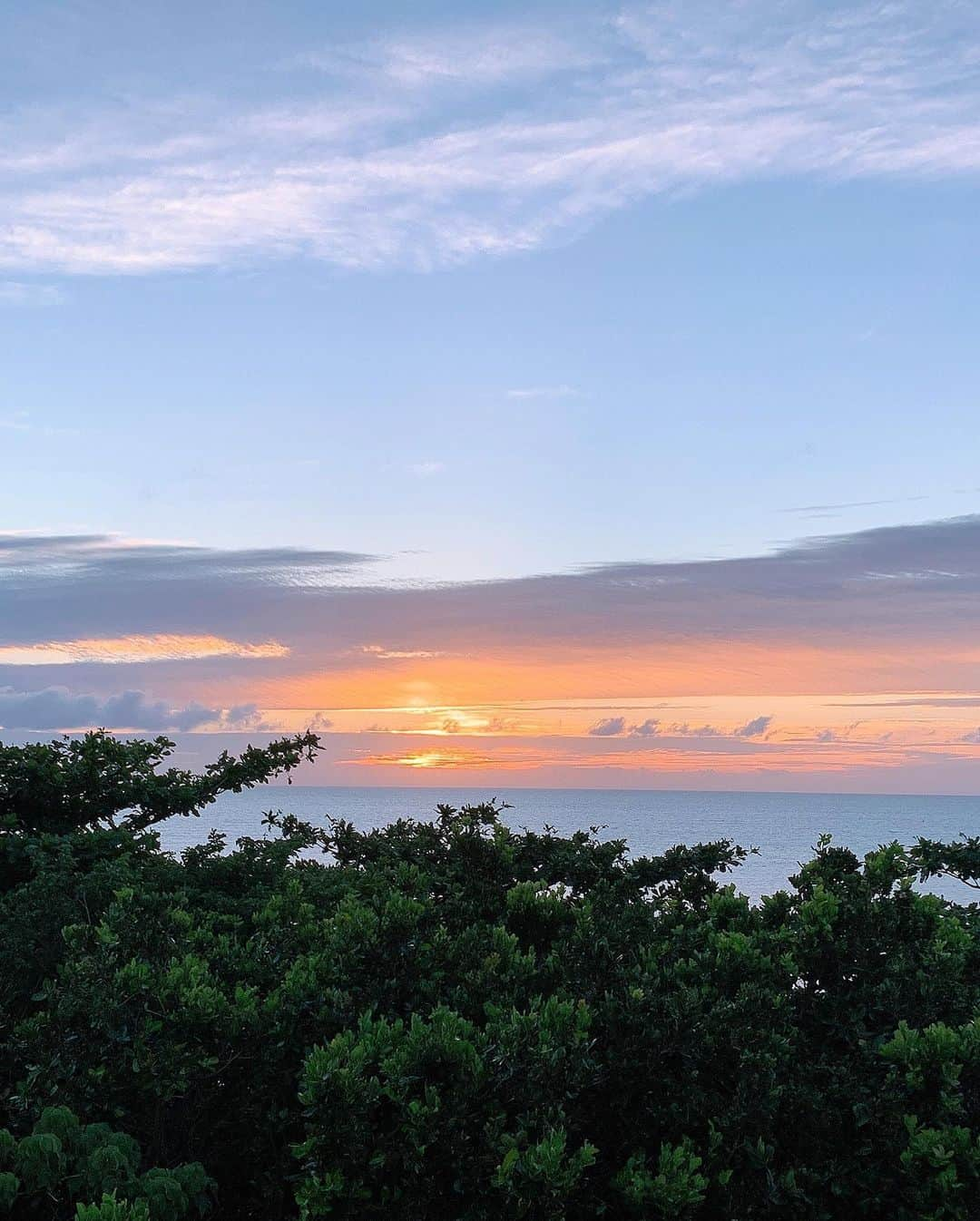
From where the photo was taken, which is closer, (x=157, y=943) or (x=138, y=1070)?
(x=138, y=1070)

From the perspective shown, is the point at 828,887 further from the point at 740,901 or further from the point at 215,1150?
the point at 215,1150

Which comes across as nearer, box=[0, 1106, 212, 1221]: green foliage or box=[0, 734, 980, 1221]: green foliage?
box=[0, 1106, 212, 1221]: green foliage

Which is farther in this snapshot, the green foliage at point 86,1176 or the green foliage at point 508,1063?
the green foliage at point 508,1063

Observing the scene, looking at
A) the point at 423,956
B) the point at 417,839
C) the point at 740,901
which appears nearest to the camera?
the point at 423,956

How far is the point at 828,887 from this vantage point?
10.2 m

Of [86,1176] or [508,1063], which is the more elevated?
[508,1063]

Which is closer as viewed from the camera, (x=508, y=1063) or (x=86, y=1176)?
(x=86, y=1176)

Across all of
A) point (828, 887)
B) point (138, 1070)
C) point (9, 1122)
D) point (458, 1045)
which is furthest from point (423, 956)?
point (828, 887)

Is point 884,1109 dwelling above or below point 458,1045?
below

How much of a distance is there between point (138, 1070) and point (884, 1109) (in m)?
4.91

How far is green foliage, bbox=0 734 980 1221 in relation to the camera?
6.75 meters

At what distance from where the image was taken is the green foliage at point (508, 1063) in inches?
266

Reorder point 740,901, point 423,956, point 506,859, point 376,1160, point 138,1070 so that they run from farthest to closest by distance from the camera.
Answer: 1. point 506,859
2. point 740,901
3. point 423,956
4. point 138,1070
5. point 376,1160

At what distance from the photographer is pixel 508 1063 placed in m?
7.05
